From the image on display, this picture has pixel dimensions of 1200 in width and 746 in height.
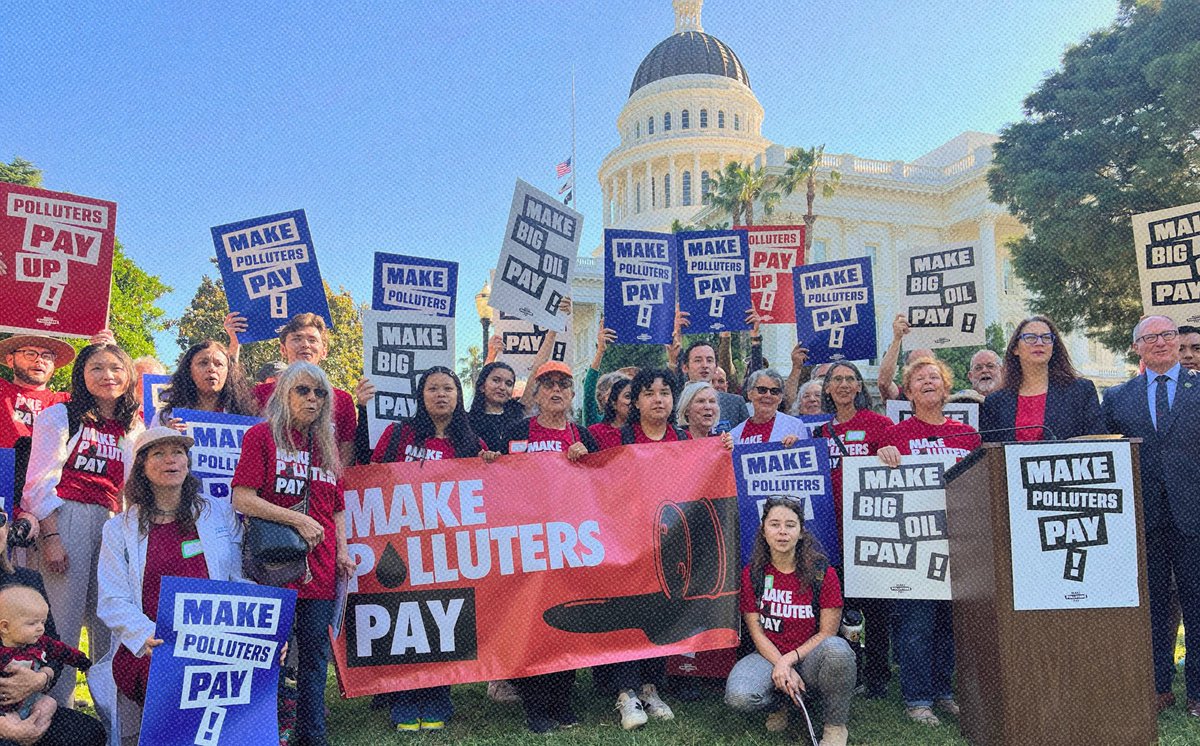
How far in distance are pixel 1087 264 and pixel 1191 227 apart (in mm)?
16106

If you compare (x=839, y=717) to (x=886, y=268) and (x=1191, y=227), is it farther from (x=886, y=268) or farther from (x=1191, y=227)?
(x=886, y=268)

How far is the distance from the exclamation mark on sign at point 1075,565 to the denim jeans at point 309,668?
3.52m

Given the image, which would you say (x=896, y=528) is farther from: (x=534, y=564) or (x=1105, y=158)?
(x=1105, y=158)

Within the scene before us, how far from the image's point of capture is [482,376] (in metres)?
6.40

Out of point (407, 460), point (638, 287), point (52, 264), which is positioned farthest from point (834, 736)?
point (52, 264)

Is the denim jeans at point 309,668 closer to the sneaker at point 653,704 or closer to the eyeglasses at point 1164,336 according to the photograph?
the sneaker at point 653,704

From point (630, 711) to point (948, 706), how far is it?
1.77 m

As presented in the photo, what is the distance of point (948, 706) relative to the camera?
505cm

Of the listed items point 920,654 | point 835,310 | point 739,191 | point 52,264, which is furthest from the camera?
point 739,191

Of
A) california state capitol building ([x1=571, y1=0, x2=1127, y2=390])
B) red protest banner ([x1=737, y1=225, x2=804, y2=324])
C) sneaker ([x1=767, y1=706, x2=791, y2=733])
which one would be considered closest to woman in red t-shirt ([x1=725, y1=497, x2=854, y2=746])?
sneaker ([x1=767, y1=706, x2=791, y2=733])

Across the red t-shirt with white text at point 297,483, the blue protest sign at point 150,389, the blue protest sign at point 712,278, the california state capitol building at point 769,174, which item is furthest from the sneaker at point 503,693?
the california state capitol building at point 769,174

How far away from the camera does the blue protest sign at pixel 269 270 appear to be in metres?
7.51

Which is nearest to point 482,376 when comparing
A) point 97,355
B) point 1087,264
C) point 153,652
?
point 97,355

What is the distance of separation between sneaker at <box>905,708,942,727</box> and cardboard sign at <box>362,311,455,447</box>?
3807 mm
